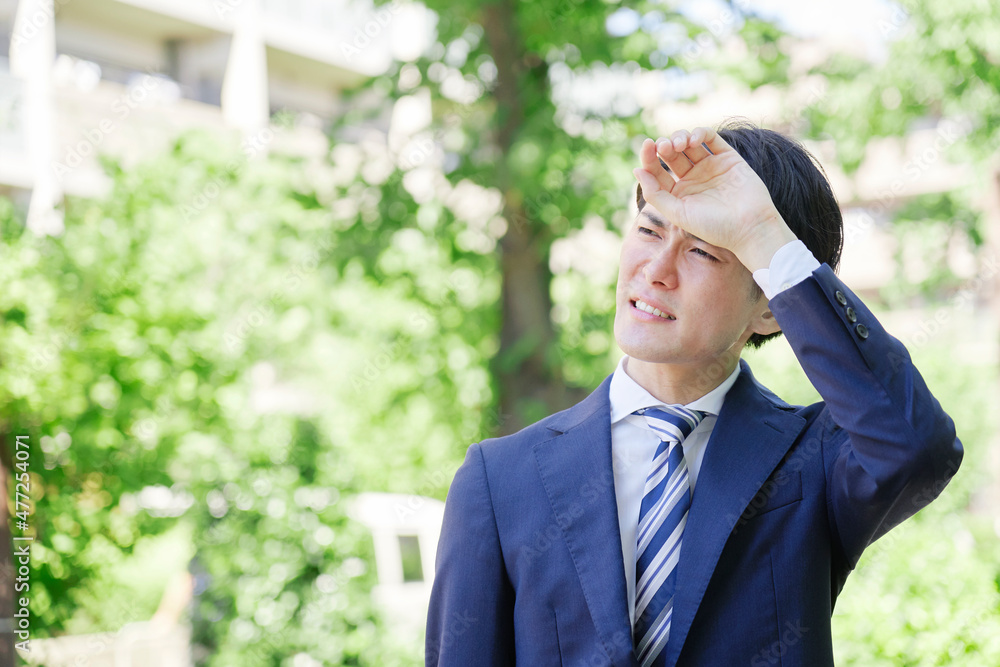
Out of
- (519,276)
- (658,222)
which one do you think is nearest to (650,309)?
(658,222)

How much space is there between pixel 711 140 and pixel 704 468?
1.77ft

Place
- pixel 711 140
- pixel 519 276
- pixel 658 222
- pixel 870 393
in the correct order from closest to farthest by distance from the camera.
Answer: pixel 870 393 → pixel 711 140 → pixel 658 222 → pixel 519 276

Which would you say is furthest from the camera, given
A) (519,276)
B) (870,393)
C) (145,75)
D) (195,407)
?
(145,75)

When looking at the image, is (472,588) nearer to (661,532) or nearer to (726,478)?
(661,532)

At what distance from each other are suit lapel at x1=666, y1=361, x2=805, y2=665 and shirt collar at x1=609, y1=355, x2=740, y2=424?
0.05ft

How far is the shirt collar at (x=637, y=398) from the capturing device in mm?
1568

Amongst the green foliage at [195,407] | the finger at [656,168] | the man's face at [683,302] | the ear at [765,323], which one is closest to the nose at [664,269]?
the man's face at [683,302]

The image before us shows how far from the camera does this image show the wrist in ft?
4.54

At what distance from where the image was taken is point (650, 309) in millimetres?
1480

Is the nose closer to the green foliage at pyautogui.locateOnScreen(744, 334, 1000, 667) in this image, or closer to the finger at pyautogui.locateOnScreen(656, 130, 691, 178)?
the finger at pyautogui.locateOnScreen(656, 130, 691, 178)

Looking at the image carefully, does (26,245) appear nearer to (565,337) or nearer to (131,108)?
(565,337)

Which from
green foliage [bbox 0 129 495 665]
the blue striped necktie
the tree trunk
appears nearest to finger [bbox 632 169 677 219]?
the blue striped necktie

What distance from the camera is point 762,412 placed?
1.56 m

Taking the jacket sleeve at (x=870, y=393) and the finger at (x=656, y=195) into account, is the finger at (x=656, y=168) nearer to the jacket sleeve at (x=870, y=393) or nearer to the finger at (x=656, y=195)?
the finger at (x=656, y=195)
